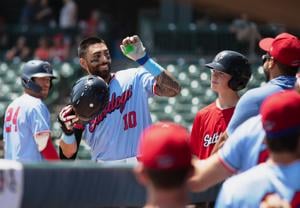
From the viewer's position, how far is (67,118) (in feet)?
18.8

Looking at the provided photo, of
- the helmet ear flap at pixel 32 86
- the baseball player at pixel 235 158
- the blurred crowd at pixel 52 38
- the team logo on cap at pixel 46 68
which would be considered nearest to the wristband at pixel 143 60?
the helmet ear flap at pixel 32 86

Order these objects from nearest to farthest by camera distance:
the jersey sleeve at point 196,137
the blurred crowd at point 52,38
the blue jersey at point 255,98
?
1. the blue jersey at point 255,98
2. the jersey sleeve at point 196,137
3. the blurred crowd at point 52,38

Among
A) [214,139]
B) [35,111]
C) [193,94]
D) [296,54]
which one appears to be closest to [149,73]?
[214,139]

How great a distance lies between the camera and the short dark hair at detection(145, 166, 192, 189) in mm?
3023

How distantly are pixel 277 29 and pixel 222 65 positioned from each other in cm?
895

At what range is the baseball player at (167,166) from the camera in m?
3.02

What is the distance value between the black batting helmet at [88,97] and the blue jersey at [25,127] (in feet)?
5.46

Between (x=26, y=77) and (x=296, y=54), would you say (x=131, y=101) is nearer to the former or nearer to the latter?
(x=26, y=77)

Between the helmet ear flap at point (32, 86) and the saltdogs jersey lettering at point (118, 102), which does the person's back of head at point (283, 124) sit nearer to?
the saltdogs jersey lettering at point (118, 102)

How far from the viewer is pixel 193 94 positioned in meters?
13.4

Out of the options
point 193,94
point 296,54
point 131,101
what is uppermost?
point 296,54

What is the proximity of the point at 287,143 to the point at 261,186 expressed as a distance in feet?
0.65

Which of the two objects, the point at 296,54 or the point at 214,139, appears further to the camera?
the point at 214,139

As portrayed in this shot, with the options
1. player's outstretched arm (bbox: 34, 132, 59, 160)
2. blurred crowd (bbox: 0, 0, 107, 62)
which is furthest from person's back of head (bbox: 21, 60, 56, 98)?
blurred crowd (bbox: 0, 0, 107, 62)
